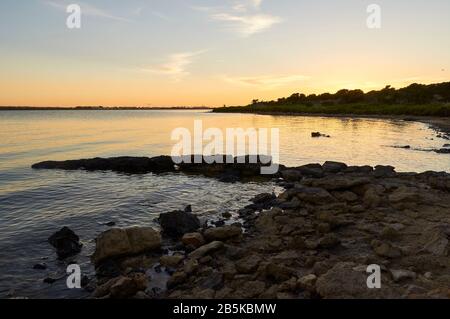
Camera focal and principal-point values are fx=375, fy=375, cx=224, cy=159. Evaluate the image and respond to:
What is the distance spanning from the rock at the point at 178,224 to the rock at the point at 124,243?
1.71 m

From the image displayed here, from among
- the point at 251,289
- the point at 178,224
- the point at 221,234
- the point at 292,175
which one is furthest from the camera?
the point at 292,175

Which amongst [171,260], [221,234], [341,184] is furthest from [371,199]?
[171,260]

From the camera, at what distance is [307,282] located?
9.62 m

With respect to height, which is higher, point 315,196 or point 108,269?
point 315,196

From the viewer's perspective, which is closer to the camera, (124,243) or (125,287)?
(125,287)

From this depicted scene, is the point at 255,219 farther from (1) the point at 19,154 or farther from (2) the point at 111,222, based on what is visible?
(1) the point at 19,154

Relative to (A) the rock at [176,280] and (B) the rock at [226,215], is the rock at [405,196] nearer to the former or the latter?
(B) the rock at [226,215]

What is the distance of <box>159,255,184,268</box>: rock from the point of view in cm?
1248

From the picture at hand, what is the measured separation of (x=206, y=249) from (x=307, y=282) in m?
4.29

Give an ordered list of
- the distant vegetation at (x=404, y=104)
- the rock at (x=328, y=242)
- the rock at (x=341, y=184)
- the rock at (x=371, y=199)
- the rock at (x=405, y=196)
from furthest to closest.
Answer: the distant vegetation at (x=404, y=104) → the rock at (x=341, y=184) → the rock at (x=371, y=199) → the rock at (x=405, y=196) → the rock at (x=328, y=242)

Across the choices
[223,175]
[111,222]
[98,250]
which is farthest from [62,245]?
[223,175]

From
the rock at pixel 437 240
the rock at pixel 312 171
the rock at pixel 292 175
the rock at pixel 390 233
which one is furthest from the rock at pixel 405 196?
the rock at pixel 292 175

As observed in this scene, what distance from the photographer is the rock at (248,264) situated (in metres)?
11.2

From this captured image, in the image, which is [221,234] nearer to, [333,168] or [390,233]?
[390,233]
